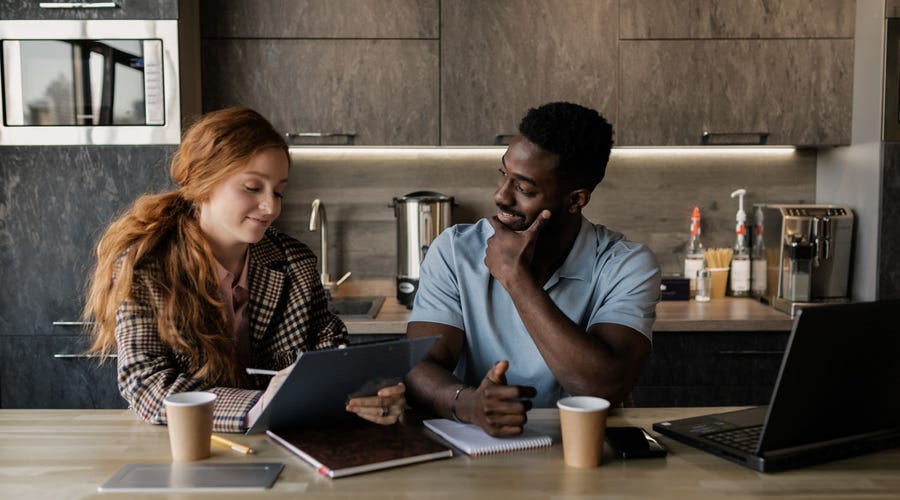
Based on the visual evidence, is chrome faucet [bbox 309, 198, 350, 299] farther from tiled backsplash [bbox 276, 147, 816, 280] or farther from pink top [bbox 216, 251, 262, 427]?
pink top [bbox 216, 251, 262, 427]

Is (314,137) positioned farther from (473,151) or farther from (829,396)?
(829,396)

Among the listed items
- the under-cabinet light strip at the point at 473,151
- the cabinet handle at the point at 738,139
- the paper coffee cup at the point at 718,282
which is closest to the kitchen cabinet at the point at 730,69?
the cabinet handle at the point at 738,139

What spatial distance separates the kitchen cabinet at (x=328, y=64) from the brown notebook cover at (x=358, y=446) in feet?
5.80

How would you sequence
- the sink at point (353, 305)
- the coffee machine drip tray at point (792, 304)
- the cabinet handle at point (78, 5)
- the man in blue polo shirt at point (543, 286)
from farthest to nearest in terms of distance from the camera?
the sink at point (353, 305) → the coffee machine drip tray at point (792, 304) → the cabinet handle at point (78, 5) → the man in blue polo shirt at point (543, 286)

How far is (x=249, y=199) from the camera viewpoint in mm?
1789

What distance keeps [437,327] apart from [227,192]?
53 cm

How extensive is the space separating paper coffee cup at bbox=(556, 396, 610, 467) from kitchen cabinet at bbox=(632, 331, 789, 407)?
5.44 feet

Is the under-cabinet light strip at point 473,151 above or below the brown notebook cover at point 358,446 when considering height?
above

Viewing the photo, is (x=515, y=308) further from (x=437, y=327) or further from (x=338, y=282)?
(x=338, y=282)

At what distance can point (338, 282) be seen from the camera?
3.32 metres

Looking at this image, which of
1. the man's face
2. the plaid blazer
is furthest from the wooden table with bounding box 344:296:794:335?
the man's face

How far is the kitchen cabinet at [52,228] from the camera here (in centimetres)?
283

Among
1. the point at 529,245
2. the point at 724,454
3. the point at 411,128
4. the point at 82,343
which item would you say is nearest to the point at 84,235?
the point at 82,343

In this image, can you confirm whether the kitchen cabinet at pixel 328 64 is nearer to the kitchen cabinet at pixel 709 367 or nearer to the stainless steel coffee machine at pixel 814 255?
the kitchen cabinet at pixel 709 367
